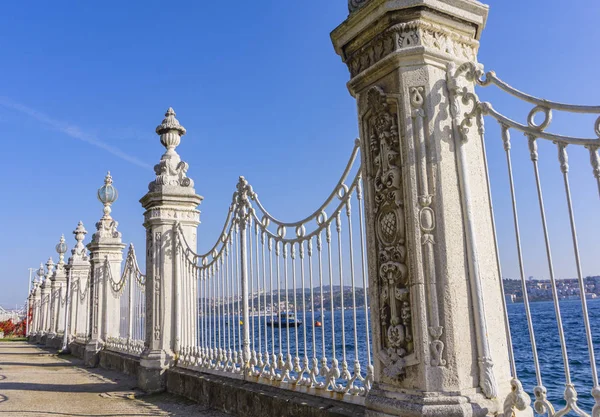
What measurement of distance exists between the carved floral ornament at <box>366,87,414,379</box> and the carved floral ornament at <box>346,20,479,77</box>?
276 mm

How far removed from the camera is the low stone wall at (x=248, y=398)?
439cm

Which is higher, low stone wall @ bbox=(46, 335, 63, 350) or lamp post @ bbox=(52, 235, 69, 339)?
lamp post @ bbox=(52, 235, 69, 339)

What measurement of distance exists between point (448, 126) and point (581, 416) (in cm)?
184

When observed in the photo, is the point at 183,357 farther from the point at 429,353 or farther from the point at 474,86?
the point at 474,86

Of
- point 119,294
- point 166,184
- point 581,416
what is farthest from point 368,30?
point 119,294

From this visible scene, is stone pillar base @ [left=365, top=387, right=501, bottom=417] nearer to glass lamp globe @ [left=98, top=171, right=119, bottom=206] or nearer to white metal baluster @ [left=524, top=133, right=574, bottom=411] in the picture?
white metal baluster @ [left=524, top=133, right=574, bottom=411]

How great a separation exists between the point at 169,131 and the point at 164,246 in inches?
80.4

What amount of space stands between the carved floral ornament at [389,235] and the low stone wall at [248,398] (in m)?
0.95

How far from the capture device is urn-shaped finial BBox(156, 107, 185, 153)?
9109 millimetres

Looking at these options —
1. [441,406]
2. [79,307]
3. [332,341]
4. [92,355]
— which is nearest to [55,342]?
[79,307]

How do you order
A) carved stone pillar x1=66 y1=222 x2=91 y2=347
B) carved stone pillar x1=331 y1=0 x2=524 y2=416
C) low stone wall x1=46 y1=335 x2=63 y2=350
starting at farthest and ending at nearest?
1. low stone wall x1=46 y1=335 x2=63 y2=350
2. carved stone pillar x1=66 y1=222 x2=91 y2=347
3. carved stone pillar x1=331 y1=0 x2=524 y2=416

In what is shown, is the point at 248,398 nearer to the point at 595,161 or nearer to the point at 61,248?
the point at 595,161

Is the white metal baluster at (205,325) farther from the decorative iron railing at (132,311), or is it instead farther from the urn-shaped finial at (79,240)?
the urn-shaped finial at (79,240)

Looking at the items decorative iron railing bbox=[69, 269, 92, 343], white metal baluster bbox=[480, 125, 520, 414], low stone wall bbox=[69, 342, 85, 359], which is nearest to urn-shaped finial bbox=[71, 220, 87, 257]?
decorative iron railing bbox=[69, 269, 92, 343]
